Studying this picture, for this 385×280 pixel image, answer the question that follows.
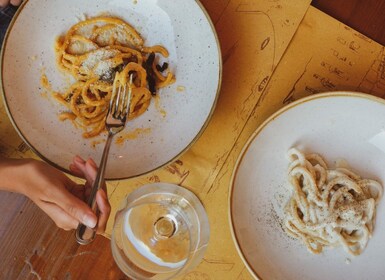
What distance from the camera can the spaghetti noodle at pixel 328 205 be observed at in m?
1.04

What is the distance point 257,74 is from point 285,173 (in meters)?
0.25

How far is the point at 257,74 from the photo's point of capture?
1126 millimetres

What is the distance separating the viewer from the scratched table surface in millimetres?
1104

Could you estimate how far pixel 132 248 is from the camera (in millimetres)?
1132

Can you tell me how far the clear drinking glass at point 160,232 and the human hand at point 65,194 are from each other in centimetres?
11

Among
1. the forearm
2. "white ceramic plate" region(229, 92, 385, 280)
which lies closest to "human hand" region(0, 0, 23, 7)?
the forearm

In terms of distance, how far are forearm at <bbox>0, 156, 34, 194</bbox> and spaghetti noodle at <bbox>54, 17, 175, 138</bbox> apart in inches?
5.9

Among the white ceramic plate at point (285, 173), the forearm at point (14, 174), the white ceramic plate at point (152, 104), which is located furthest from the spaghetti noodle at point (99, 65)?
the white ceramic plate at point (285, 173)

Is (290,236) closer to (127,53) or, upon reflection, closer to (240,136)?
(240,136)

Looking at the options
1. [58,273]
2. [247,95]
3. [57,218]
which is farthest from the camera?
[58,273]

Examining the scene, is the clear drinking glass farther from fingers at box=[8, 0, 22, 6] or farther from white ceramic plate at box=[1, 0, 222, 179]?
fingers at box=[8, 0, 22, 6]

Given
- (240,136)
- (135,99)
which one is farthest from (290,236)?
(135,99)

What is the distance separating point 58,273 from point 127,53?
614mm

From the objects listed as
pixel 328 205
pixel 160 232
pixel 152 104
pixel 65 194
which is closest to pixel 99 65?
pixel 152 104
